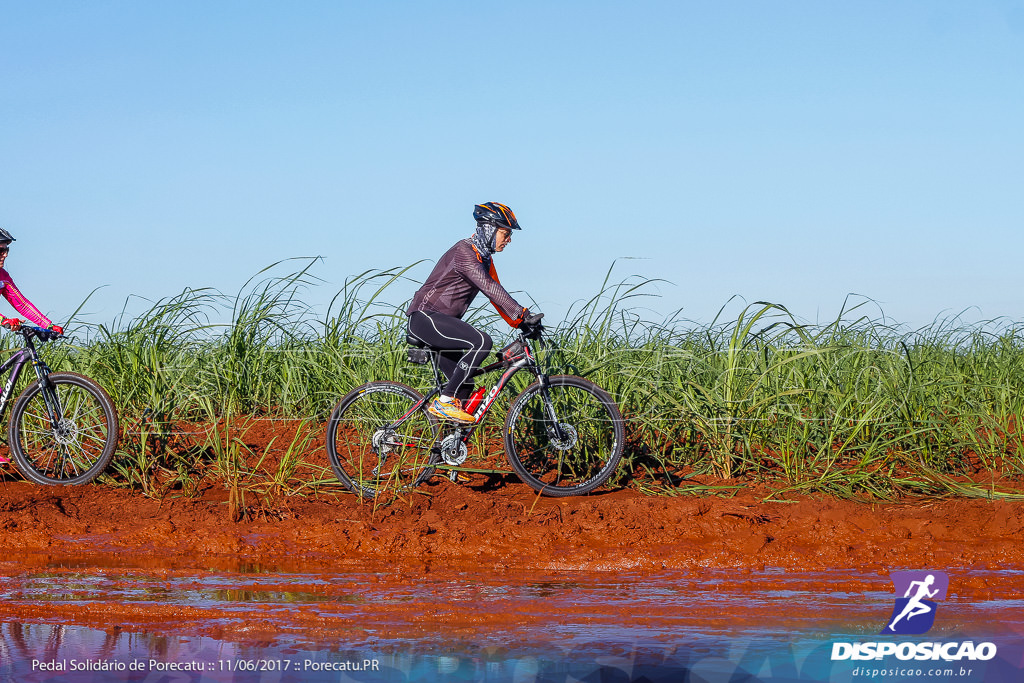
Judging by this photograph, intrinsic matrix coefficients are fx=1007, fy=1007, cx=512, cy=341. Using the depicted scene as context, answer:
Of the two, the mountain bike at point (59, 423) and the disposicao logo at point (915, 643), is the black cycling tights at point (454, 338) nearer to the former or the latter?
the mountain bike at point (59, 423)

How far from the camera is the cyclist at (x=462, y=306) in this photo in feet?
23.1

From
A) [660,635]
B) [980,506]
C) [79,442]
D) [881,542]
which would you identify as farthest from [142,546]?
[980,506]

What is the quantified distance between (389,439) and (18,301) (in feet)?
10.4

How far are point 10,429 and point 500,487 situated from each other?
3.76 meters

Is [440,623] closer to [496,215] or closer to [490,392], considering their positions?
[490,392]

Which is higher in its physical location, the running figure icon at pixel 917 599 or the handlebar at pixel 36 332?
the handlebar at pixel 36 332

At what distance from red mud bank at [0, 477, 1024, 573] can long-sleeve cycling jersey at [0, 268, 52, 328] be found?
4.96 ft

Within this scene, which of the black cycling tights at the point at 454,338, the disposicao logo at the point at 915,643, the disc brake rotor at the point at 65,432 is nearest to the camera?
the disposicao logo at the point at 915,643

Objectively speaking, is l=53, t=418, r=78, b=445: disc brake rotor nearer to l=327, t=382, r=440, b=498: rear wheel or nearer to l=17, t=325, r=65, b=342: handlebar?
l=17, t=325, r=65, b=342: handlebar

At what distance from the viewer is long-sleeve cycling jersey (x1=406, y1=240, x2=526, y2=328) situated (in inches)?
277

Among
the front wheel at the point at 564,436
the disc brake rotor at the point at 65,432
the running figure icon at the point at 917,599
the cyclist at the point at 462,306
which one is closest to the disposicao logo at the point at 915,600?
the running figure icon at the point at 917,599

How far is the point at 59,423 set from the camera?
302 inches

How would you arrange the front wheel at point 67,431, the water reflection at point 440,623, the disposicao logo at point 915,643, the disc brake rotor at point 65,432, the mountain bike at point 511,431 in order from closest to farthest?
1. the water reflection at point 440,623
2. the disposicao logo at point 915,643
3. the mountain bike at point 511,431
4. the front wheel at point 67,431
5. the disc brake rotor at point 65,432

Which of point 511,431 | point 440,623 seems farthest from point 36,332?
point 440,623
